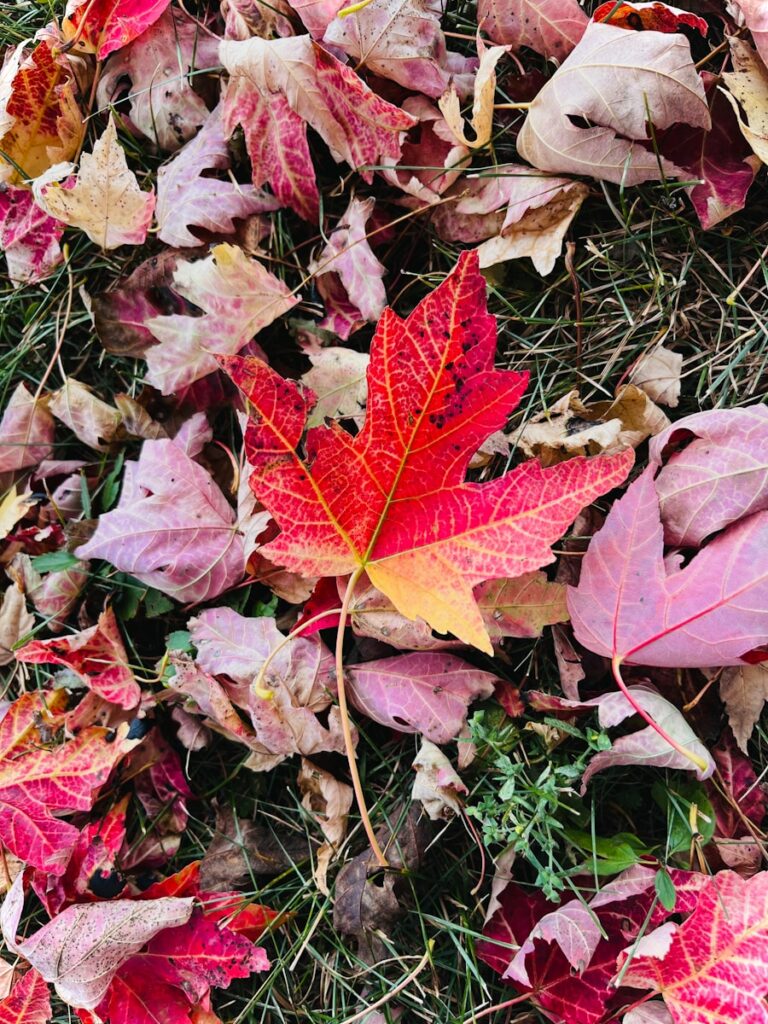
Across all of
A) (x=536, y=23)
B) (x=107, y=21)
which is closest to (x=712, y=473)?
(x=536, y=23)

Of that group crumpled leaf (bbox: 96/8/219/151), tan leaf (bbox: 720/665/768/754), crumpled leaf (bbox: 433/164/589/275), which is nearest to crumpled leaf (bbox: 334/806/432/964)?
tan leaf (bbox: 720/665/768/754)

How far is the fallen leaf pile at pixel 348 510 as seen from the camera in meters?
1.08

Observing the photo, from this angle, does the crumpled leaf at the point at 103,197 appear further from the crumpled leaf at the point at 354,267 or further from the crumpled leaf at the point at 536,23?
the crumpled leaf at the point at 536,23

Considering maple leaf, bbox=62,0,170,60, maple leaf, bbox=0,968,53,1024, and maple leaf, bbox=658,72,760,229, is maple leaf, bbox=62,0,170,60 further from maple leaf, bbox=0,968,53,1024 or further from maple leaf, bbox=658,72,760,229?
maple leaf, bbox=0,968,53,1024

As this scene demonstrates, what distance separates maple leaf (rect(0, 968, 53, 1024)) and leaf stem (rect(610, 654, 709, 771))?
1.12m

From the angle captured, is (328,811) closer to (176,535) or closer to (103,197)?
(176,535)

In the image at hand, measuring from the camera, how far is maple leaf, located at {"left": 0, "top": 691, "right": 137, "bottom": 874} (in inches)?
51.7

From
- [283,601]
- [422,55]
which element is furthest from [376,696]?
[422,55]

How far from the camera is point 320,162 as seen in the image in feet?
4.45

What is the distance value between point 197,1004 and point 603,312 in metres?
1.34

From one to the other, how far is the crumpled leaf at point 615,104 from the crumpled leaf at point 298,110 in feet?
0.75

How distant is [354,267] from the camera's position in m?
1.31

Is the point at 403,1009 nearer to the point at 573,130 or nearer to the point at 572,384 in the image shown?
the point at 572,384

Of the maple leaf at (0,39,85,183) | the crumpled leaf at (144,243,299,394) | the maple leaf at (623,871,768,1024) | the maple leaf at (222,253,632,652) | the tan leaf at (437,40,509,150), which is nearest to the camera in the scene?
the maple leaf at (222,253,632,652)
